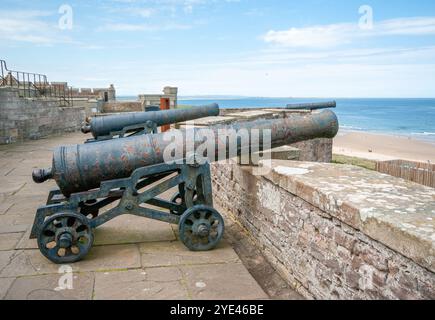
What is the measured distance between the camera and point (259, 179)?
440 centimetres

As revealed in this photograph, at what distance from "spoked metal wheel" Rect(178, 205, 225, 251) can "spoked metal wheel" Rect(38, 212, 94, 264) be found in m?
0.87

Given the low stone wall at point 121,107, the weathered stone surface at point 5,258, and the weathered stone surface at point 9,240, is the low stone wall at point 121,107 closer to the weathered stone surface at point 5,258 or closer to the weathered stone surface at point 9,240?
the weathered stone surface at point 9,240

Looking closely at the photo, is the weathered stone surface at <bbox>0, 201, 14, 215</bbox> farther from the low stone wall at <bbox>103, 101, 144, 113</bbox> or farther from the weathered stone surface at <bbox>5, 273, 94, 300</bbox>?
the low stone wall at <bbox>103, 101, 144, 113</bbox>

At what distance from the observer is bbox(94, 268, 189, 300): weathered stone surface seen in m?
3.28

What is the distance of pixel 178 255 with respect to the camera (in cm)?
411

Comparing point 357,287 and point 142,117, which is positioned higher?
point 142,117

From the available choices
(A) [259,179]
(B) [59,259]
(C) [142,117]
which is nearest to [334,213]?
(A) [259,179]

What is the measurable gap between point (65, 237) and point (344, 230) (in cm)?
242

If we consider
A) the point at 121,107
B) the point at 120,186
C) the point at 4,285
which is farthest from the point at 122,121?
the point at 121,107

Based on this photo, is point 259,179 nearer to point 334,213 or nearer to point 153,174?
point 153,174

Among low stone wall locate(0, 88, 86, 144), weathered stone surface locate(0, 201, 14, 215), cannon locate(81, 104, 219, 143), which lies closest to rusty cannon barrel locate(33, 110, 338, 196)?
weathered stone surface locate(0, 201, 14, 215)

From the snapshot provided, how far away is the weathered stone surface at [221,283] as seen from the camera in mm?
3291
